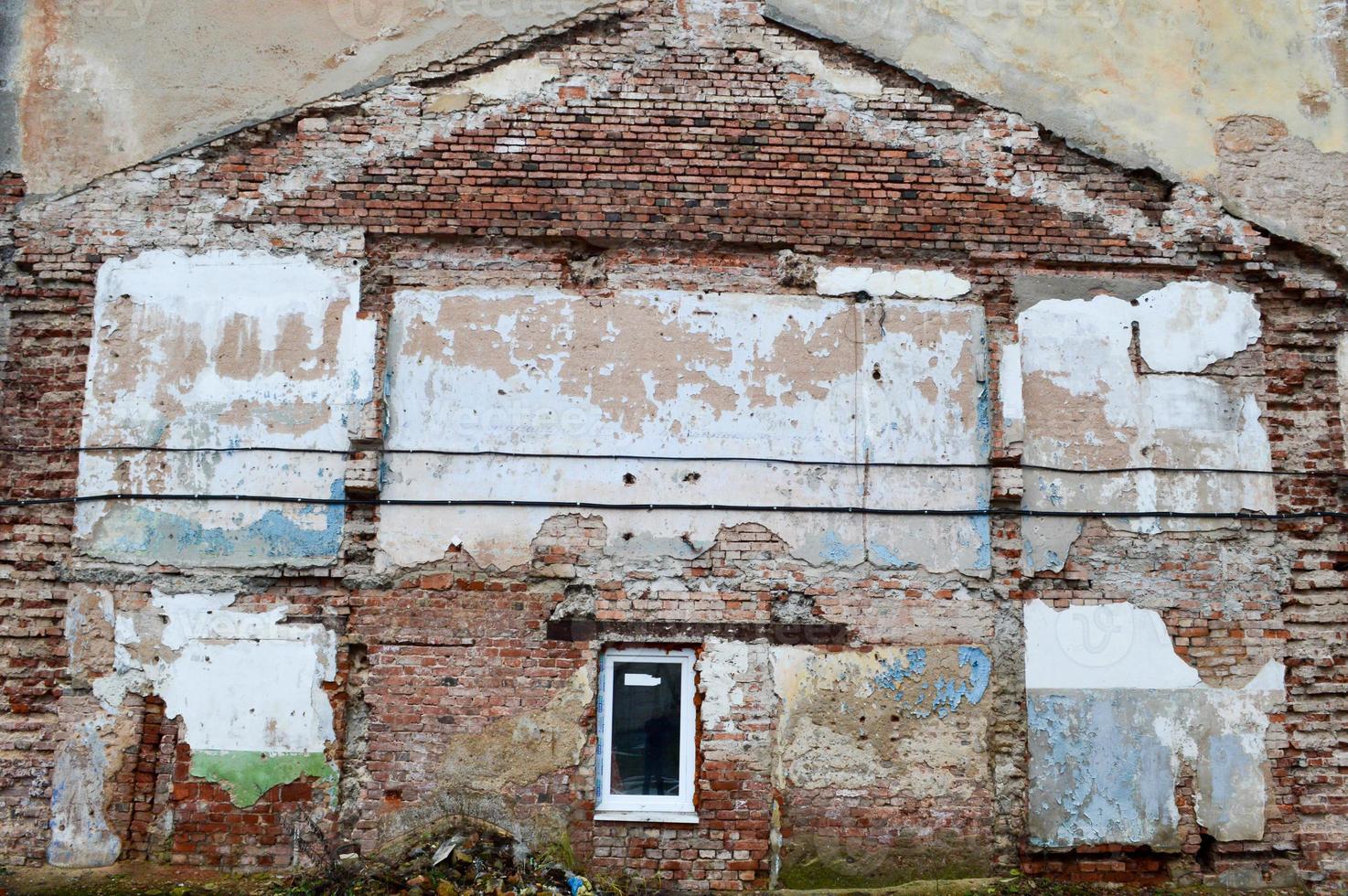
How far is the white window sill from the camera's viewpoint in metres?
5.59

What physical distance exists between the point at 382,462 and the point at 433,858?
7.13 feet

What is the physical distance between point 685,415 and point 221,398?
8.85 feet

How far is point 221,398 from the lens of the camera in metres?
5.86

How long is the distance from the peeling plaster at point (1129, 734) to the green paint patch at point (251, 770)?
13.2 ft

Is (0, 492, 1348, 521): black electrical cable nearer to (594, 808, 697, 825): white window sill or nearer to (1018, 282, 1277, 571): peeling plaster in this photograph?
(1018, 282, 1277, 571): peeling plaster

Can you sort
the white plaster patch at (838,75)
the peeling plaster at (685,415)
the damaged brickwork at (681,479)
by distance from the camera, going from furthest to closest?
the white plaster patch at (838,75) → the peeling plaster at (685,415) → the damaged brickwork at (681,479)

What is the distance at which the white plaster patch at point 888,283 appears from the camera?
613 centimetres

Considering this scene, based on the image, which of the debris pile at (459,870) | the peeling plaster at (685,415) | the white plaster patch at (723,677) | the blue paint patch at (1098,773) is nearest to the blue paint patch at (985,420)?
the peeling plaster at (685,415)

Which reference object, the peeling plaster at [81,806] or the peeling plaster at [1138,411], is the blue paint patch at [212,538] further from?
the peeling plaster at [1138,411]

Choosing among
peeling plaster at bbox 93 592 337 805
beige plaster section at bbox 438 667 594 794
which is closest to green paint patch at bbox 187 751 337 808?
peeling plaster at bbox 93 592 337 805

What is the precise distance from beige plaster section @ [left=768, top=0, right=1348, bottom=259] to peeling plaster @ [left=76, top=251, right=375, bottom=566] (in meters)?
3.49

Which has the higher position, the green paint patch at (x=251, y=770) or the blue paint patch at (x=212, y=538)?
the blue paint patch at (x=212, y=538)

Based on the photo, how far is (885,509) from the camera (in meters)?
5.90

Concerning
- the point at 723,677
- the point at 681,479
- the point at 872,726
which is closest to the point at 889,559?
the point at 872,726
